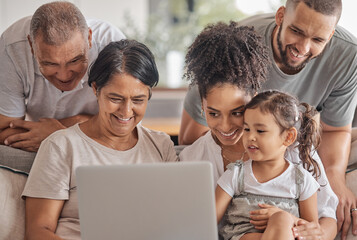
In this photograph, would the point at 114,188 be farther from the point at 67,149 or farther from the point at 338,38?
the point at 338,38

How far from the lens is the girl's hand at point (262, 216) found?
66.3 inches

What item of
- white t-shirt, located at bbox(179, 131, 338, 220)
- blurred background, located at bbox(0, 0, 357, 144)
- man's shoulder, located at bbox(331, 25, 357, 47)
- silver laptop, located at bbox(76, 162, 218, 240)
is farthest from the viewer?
blurred background, located at bbox(0, 0, 357, 144)

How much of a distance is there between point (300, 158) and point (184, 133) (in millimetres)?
687

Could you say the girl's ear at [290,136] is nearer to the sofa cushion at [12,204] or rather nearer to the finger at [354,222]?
the finger at [354,222]

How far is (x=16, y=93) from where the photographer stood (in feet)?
7.09

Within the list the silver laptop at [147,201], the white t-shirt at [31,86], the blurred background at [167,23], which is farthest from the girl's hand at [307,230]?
the blurred background at [167,23]

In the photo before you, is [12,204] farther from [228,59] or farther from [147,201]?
[228,59]

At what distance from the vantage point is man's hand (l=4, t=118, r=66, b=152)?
2.09 meters

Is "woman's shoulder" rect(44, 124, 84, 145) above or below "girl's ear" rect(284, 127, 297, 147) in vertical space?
below

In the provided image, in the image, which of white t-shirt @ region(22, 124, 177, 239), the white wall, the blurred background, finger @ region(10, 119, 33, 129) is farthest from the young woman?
the white wall

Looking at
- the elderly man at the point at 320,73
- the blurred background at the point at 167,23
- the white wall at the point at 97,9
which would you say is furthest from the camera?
the blurred background at the point at 167,23

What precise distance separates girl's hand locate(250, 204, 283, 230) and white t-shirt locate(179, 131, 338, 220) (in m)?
0.25

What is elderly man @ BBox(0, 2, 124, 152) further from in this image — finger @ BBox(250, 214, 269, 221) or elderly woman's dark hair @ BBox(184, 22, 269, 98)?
finger @ BBox(250, 214, 269, 221)

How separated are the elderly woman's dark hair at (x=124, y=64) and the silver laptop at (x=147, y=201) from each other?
53 cm
